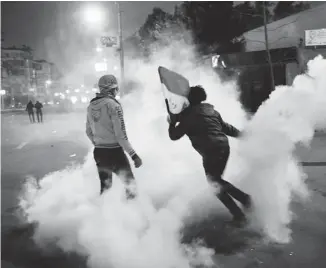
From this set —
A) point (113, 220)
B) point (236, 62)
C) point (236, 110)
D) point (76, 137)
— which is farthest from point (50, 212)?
point (236, 62)

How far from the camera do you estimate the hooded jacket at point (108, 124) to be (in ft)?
13.9

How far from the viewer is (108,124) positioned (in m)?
4.32

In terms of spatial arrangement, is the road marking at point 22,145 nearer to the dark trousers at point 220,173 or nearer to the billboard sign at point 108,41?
the billboard sign at point 108,41

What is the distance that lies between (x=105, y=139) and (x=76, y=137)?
12108 millimetres

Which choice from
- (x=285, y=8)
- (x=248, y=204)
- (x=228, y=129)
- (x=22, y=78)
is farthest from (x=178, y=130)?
(x=22, y=78)

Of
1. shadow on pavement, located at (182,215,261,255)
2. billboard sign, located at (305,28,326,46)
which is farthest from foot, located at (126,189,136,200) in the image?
billboard sign, located at (305,28,326,46)

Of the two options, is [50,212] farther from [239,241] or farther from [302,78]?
[302,78]

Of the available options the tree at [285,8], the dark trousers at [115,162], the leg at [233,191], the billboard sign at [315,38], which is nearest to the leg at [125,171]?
the dark trousers at [115,162]

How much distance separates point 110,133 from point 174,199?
163 centimetres

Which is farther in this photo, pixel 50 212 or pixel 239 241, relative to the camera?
pixel 50 212

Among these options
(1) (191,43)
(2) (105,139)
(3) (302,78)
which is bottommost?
(2) (105,139)

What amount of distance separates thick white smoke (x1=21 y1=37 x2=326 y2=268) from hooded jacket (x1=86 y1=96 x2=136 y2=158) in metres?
0.54

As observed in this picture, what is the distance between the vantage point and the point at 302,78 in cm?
602

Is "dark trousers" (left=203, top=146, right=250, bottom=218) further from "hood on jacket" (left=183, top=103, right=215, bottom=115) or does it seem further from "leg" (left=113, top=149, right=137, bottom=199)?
"leg" (left=113, top=149, right=137, bottom=199)
